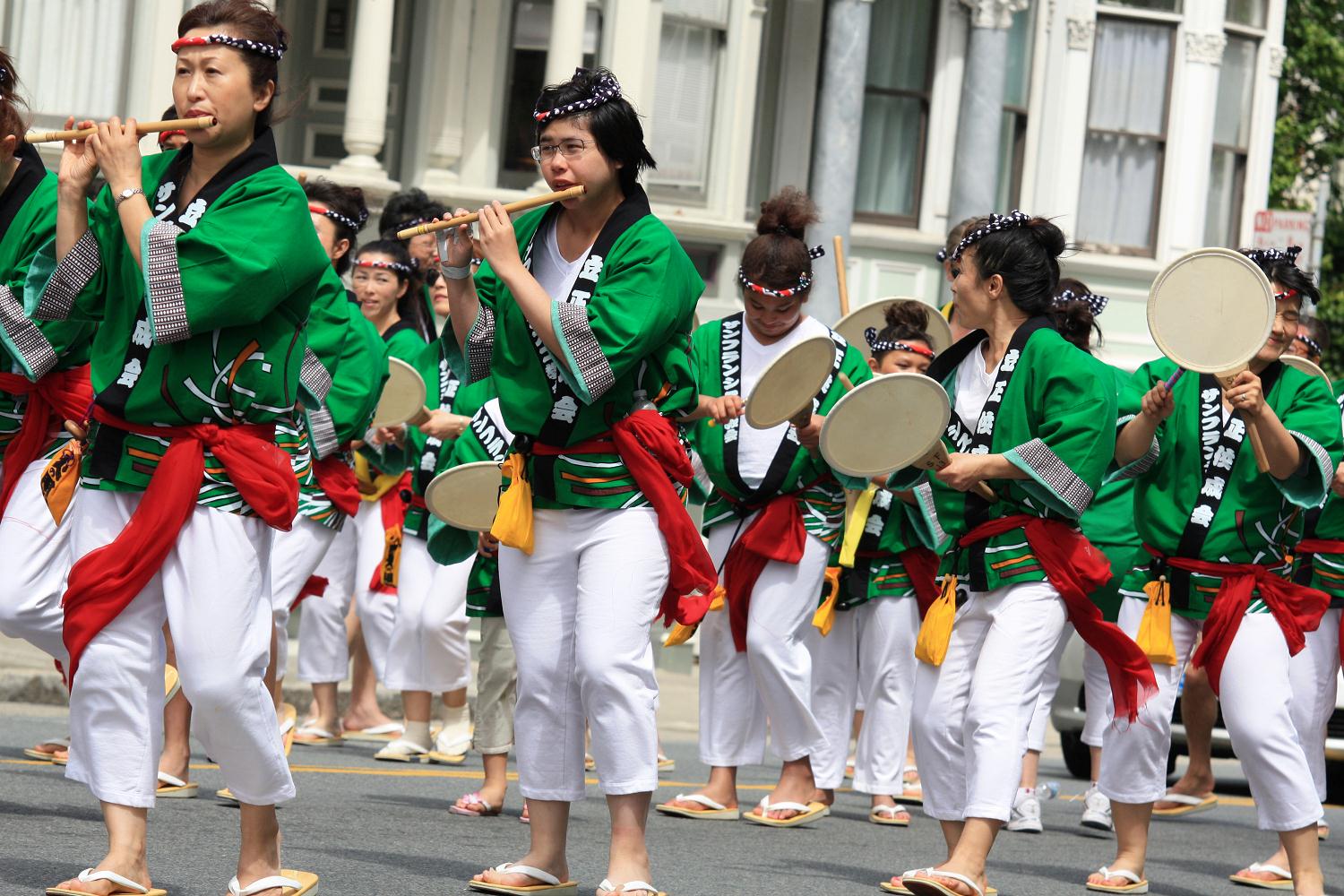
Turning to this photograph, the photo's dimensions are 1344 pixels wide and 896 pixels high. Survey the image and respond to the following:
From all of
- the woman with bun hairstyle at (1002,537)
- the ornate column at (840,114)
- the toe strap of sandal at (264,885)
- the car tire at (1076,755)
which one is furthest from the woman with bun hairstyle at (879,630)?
the ornate column at (840,114)

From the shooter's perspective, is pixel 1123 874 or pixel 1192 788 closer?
pixel 1123 874

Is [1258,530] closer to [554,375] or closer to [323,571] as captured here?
[554,375]

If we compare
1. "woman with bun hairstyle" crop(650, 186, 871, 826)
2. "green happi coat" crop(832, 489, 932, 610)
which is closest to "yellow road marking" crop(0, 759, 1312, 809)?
"woman with bun hairstyle" crop(650, 186, 871, 826)

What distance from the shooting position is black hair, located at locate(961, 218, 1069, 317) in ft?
21.6

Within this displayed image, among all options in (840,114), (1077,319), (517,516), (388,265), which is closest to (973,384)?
(1077,319)

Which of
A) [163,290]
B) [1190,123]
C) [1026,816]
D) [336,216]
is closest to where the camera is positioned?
[163,290]

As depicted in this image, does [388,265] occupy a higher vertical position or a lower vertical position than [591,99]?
lower

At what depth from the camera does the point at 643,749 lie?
5.72 meters

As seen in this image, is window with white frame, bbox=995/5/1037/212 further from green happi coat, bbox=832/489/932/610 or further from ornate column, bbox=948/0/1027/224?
green happi coat, bbox=832/489/932/610

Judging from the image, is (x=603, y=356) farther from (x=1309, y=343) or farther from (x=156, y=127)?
(x=1309, y=343)

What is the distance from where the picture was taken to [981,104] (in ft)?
65.4

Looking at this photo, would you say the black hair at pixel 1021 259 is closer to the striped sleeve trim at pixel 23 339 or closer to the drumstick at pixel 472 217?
the drumstick at pixel 472 217

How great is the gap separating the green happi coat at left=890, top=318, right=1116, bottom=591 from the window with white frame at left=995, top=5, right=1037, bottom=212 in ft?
47.4

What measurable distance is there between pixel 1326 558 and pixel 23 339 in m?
5.09
